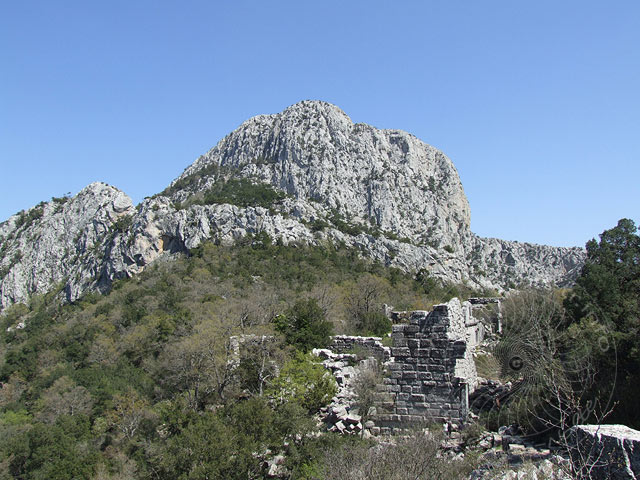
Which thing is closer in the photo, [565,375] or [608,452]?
[608,452]

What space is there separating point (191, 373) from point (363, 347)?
→ 8.01m

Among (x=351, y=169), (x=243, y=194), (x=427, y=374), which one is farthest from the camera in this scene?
(x=351, y=169)

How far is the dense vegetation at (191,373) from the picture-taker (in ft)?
30.7

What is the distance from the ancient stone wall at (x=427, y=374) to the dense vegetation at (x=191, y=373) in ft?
3.53

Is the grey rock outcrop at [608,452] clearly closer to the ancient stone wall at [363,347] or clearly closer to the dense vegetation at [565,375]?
the dense vegetation at [565,375]

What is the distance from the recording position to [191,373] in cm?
1875

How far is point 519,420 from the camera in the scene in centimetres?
783

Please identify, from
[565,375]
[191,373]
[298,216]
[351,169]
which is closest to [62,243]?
[298,216]

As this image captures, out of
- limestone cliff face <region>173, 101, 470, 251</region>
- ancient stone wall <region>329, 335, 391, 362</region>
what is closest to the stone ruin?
ancient stone wall <region>329, 335, 391, 362</region>

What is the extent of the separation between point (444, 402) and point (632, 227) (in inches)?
997

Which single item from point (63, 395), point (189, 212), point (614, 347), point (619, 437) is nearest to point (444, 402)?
point (619, 437)

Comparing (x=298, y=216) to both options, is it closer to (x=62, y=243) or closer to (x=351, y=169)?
(x=351, y=169)

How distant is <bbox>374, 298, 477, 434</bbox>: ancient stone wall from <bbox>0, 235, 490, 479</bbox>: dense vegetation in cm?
108

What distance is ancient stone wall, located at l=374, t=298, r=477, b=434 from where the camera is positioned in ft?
25.3
